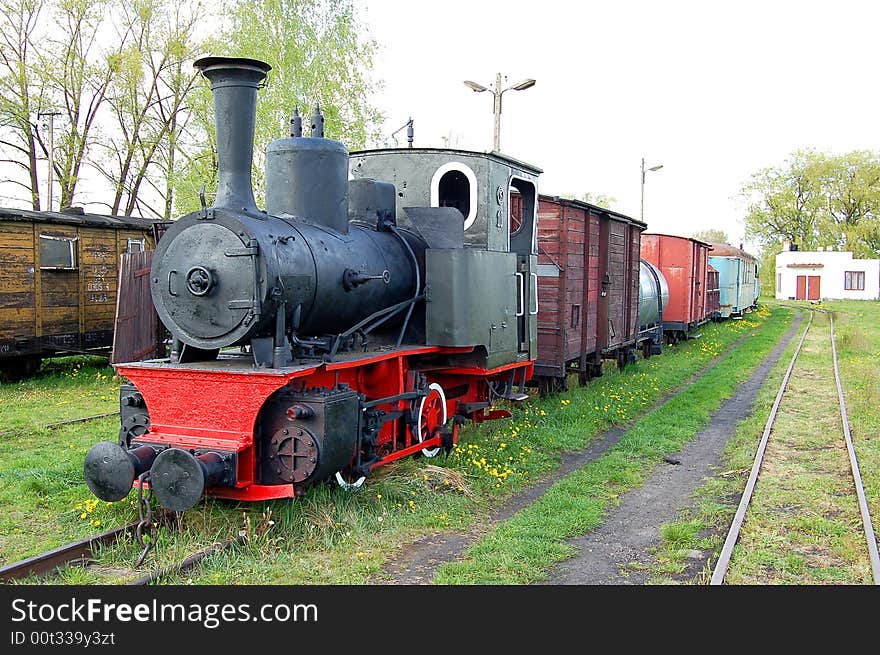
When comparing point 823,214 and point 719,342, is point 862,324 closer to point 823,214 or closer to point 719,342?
point 719,342

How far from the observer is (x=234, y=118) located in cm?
581

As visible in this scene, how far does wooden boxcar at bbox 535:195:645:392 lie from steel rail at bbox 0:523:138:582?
6.73 m

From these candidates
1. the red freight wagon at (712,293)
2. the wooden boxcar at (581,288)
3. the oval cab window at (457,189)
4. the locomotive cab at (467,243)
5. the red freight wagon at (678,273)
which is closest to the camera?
the locomotive cab at (467,243)

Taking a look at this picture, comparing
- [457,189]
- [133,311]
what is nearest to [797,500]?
[457,189]

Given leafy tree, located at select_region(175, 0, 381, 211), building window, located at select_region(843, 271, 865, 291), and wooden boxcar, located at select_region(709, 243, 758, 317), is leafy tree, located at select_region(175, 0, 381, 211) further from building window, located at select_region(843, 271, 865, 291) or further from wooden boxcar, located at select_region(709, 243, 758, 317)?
building window, located at select_region(843, 271, 865, 291)

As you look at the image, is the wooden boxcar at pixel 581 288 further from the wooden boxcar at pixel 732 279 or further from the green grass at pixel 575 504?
the wooden boxcar at pixel 732 279

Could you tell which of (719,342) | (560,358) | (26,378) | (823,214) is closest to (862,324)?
(719,342)

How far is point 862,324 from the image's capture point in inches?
1151

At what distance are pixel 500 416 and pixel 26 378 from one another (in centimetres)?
844

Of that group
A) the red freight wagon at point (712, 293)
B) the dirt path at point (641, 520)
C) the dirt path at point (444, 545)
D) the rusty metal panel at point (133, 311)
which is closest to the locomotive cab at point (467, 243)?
the dirt path at point (444, 545)

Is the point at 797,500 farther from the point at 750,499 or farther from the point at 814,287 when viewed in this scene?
the point at 814,287

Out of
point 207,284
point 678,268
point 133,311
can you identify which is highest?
point 678,268

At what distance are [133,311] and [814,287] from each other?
5374cm

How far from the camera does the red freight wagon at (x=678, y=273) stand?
20.8 m
